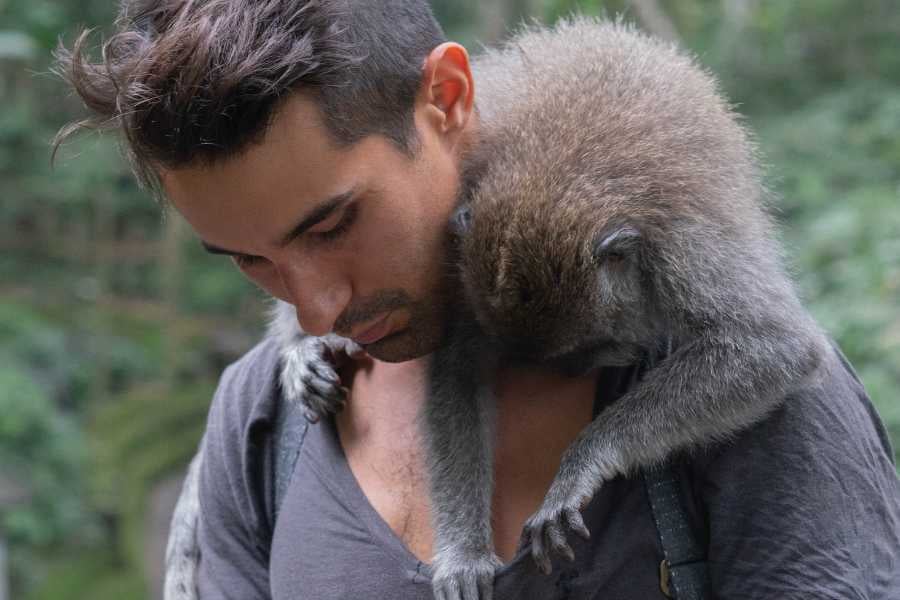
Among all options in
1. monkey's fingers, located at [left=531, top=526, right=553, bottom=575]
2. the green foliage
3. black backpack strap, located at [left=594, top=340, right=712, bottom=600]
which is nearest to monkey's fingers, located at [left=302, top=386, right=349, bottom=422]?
monkey's fingers, located at [left=531, top=526, right=553, bottom=575]

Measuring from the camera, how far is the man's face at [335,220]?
165cm

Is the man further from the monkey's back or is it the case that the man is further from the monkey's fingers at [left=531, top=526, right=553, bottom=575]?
the monkey's back

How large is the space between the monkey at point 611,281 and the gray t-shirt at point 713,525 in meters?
0.12

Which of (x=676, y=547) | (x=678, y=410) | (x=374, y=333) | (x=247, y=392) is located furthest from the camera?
(x=247, y=392)

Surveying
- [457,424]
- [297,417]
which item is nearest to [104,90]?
[297,417]

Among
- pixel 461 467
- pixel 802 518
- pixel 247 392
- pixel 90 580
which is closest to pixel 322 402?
pixel 247 392

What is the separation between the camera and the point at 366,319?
1857 millimetres

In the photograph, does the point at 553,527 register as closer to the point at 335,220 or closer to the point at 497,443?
the point at 497,443

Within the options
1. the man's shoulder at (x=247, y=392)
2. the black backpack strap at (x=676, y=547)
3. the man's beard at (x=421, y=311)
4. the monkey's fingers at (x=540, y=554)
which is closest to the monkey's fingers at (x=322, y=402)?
the man's shoulder at (x=247, y=392)

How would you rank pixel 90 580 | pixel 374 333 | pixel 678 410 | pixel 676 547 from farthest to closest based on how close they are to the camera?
pixel 90 580 < pixel 678 410 < pixel 374 333 < pixel 676 547

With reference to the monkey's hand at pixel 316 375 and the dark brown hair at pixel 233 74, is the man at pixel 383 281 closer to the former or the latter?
the dark brown hair at pixel 233 74

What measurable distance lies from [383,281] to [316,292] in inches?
4.7

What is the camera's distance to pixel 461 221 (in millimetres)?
1978

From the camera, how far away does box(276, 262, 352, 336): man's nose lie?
1771 millimetres
